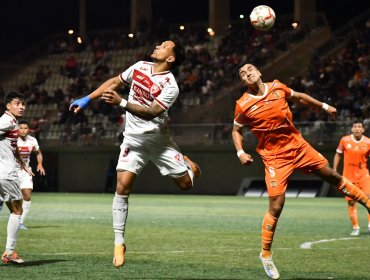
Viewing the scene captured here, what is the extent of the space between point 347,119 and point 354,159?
15.0 meters

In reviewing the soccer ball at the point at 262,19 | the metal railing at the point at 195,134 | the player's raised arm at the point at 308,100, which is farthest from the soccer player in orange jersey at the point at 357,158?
the metal railing at the point at 195,134

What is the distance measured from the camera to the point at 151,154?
34.7 feet

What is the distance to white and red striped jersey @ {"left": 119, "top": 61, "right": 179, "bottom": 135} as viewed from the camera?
33.7 feet

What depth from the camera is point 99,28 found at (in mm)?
53062

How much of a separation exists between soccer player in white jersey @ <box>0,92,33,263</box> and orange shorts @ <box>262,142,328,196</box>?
330 centimetres

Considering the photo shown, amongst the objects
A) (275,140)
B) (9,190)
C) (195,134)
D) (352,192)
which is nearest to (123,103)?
(275,140)

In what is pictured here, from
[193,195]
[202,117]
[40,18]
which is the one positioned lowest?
[193,195]

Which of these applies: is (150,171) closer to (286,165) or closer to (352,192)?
(352,192)

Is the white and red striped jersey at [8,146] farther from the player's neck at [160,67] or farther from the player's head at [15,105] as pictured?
the player's neck at [160,67]

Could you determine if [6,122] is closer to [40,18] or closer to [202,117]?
[202,117]

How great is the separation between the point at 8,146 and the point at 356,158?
27.1 feet

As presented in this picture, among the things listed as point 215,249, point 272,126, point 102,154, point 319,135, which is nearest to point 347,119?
point 319,135

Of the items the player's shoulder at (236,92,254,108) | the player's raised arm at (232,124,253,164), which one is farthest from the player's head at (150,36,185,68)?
the player's raised arm at (232,124,253,164)

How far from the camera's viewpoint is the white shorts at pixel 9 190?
11.4 m
